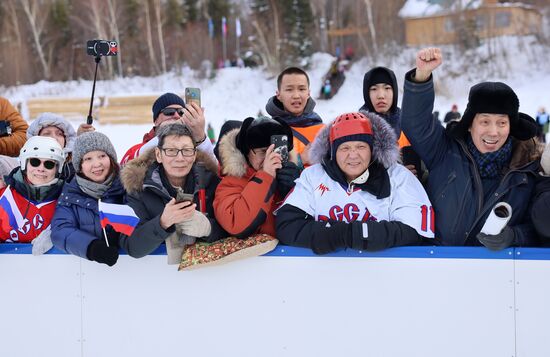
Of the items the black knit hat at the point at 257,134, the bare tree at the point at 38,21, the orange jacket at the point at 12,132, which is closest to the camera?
the black knit hat at the point at 257,134

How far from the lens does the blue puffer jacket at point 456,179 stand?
2.48 meters

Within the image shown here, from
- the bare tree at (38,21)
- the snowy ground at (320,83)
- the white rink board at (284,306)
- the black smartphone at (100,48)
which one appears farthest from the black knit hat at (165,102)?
the bare tree at (38,21)

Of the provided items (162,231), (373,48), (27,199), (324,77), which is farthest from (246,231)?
(373,48)

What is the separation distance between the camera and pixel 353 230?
7.91 feet

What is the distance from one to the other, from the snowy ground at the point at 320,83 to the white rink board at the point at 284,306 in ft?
66.6

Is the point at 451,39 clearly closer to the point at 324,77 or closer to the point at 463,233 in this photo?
the point at 324,77

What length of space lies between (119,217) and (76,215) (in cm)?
31

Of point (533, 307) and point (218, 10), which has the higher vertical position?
point (218, 10)

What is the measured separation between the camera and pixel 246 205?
2539 millimetres

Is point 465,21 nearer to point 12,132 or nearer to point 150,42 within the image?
point 150,42

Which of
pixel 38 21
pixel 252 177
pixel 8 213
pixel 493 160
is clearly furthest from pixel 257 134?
pixel 38 21

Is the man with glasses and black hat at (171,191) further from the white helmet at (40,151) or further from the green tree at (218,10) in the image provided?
the green tree at (218,10)

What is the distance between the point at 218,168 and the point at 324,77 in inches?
1041

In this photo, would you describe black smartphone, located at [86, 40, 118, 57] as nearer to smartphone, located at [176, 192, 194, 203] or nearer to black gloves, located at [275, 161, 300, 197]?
smartphone, located at [176, 192, 194, 203]
